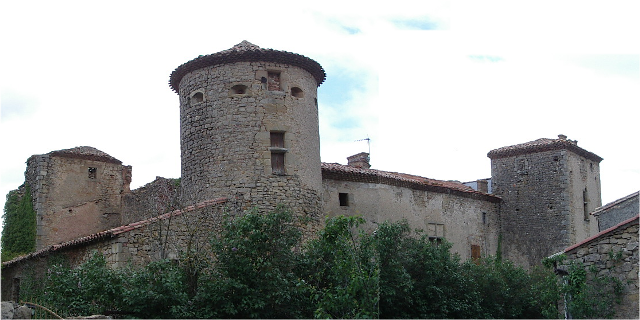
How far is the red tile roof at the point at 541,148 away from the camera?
920 inches

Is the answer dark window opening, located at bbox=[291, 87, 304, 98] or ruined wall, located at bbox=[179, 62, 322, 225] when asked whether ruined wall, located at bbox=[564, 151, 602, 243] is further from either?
dark window opening, located at bbox=[291, 87, 304, 98]

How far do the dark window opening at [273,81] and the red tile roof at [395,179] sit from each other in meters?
3.01

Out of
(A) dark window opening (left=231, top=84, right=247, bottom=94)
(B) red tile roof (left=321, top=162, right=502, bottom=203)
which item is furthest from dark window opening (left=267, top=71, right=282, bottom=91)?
(B) red tile roof (left=321, top=162, right=502, bottom=203)

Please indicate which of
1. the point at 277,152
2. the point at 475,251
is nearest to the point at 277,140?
the point at 277,152

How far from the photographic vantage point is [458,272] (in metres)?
16.5

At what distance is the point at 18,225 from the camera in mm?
21688

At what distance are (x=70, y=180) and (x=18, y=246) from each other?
2.59 metres

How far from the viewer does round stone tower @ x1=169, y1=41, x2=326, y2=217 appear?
52.6 feet

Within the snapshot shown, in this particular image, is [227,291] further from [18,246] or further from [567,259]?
[18,246]

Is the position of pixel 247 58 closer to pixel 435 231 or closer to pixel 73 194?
pixel 435 231

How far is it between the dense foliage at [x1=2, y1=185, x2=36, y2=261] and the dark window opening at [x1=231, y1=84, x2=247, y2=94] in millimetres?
9229

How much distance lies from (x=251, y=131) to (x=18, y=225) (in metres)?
10.1

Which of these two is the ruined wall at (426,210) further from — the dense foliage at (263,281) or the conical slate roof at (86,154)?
the conical slate roof at (86,154)

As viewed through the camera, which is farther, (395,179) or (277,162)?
(395,179)
